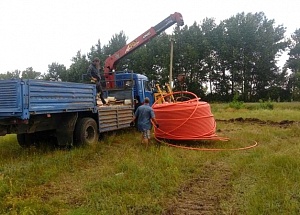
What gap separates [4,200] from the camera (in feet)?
15.9

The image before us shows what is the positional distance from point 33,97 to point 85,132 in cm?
234

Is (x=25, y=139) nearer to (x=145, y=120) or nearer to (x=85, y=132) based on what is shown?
(x=85, y=132)

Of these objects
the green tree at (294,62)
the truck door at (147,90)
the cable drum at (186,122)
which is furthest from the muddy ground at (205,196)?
the green tree at (294,62)

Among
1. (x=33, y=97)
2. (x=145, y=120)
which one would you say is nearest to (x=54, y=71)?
(x=145, y=120)

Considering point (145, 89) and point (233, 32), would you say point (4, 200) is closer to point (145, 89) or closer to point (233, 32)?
point (145, 89)

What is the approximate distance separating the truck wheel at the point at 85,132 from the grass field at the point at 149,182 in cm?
42

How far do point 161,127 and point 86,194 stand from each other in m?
5.06

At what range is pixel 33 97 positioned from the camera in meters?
6.98

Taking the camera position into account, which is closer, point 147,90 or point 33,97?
point 33,97

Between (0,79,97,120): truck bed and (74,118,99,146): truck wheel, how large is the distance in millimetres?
745

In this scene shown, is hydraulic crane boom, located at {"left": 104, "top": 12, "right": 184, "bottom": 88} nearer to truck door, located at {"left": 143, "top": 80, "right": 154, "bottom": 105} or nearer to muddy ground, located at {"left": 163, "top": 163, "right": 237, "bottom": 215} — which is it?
truck door, located at {"left": 143, "top": 80, "right": 154, "bottom": 105}

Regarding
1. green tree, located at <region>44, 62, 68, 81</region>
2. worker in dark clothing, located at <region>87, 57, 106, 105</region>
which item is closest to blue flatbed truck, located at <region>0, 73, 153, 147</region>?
worker in dark clothing, located at <region>87, 57, 106, 105</region>

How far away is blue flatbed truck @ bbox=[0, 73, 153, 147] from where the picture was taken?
6.84 m

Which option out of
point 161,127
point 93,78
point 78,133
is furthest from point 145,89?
point 78,133
